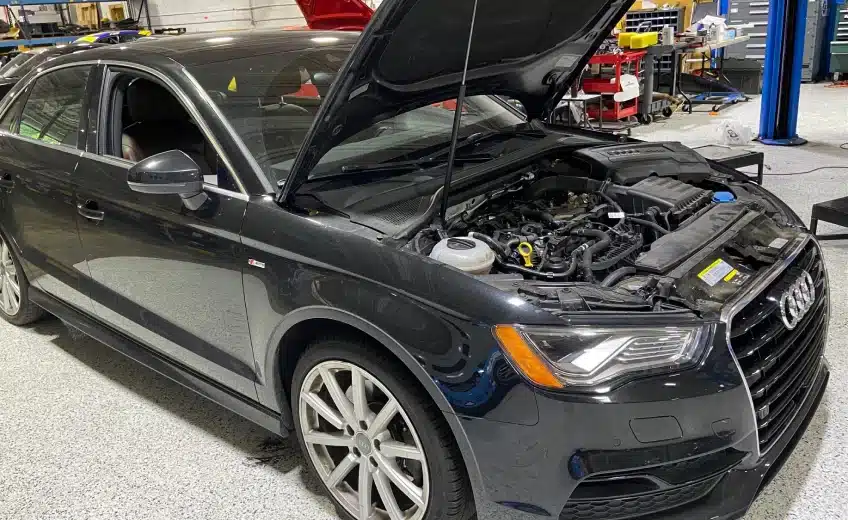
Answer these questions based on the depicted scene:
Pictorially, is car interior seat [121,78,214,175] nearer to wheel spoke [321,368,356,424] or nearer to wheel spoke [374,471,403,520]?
wheel spoke [321,368,356,424]

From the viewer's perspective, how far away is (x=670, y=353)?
157cm

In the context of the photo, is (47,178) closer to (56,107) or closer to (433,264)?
(56,107)

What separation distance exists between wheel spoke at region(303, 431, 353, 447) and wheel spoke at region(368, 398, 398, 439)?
0.12 m

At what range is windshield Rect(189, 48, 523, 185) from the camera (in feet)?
7.18

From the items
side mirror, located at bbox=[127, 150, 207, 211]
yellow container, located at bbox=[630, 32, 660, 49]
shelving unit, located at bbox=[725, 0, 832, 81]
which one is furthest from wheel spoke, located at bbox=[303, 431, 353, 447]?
shelving unit, located at bbox=[725, 0, 832, 81]

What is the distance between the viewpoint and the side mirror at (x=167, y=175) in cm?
202

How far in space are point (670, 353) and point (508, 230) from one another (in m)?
0.64

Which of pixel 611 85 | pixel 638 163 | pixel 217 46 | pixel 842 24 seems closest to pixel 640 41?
pixel 611 85

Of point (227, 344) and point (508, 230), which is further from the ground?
point (508, 230)

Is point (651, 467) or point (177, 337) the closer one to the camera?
point (651, 467)

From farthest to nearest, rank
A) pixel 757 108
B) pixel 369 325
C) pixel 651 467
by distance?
1. pixel 757 108
2. pixel 369 325
3. pixel 651 467

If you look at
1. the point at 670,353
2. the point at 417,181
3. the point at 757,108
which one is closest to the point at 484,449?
the point at 670,353

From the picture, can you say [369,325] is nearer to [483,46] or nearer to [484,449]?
[484,449]

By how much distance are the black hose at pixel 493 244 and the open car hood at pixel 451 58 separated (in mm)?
488
